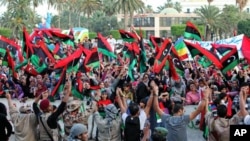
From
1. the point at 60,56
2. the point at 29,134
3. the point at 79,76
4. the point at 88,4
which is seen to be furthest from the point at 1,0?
the point at 29,134

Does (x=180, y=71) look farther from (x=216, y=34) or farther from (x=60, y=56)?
(x=216, y=34)

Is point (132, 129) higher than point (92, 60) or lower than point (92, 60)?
lower

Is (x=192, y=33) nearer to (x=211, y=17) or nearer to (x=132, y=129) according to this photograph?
(x=132, y=129)

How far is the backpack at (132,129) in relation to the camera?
857 cm

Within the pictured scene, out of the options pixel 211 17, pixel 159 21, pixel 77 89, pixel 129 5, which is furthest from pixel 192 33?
pixel 159 21

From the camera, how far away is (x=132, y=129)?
8625 mm

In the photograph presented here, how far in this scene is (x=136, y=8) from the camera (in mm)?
67562

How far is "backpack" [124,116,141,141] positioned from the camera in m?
8.57

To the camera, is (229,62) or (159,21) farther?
(159,21)

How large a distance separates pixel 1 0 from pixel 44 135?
6909cm

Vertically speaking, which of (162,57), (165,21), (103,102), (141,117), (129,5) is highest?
(129,5)

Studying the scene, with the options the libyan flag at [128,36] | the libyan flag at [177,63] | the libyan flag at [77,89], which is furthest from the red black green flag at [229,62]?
the libyan flag at [128,36]

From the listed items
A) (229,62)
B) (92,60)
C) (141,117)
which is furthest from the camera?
(92,60)

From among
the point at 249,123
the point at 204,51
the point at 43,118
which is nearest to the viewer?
the point at 249,123
